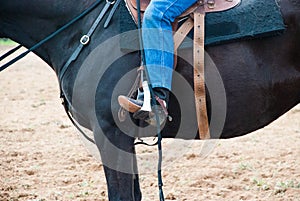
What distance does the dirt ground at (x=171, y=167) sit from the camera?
5316mm

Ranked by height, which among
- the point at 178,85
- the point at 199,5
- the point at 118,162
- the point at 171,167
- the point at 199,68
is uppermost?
the point at 199,5

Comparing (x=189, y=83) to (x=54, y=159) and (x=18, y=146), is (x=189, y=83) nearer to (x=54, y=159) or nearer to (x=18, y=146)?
(x=54, y=159)

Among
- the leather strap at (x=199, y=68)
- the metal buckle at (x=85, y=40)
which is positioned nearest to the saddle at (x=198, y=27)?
the leather strap at (x=199, y=68)

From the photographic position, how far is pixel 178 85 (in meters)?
3.64

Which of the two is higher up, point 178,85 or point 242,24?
point 242,24

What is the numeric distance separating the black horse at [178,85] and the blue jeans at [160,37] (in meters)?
0.16

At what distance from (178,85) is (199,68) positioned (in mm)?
205

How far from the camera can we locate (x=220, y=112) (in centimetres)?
367

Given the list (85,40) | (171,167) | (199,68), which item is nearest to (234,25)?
(199,68)

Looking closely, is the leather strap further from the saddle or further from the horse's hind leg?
the horse's hind leg

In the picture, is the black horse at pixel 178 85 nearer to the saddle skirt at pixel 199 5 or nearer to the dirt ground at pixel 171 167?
the saddle skirt at pixel 199 5

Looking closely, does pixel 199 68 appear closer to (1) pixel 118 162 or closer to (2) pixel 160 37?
(2) pixel 160 37

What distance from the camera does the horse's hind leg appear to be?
3.62 meters

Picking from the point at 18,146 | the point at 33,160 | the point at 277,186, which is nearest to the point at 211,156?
the point at 277,186
